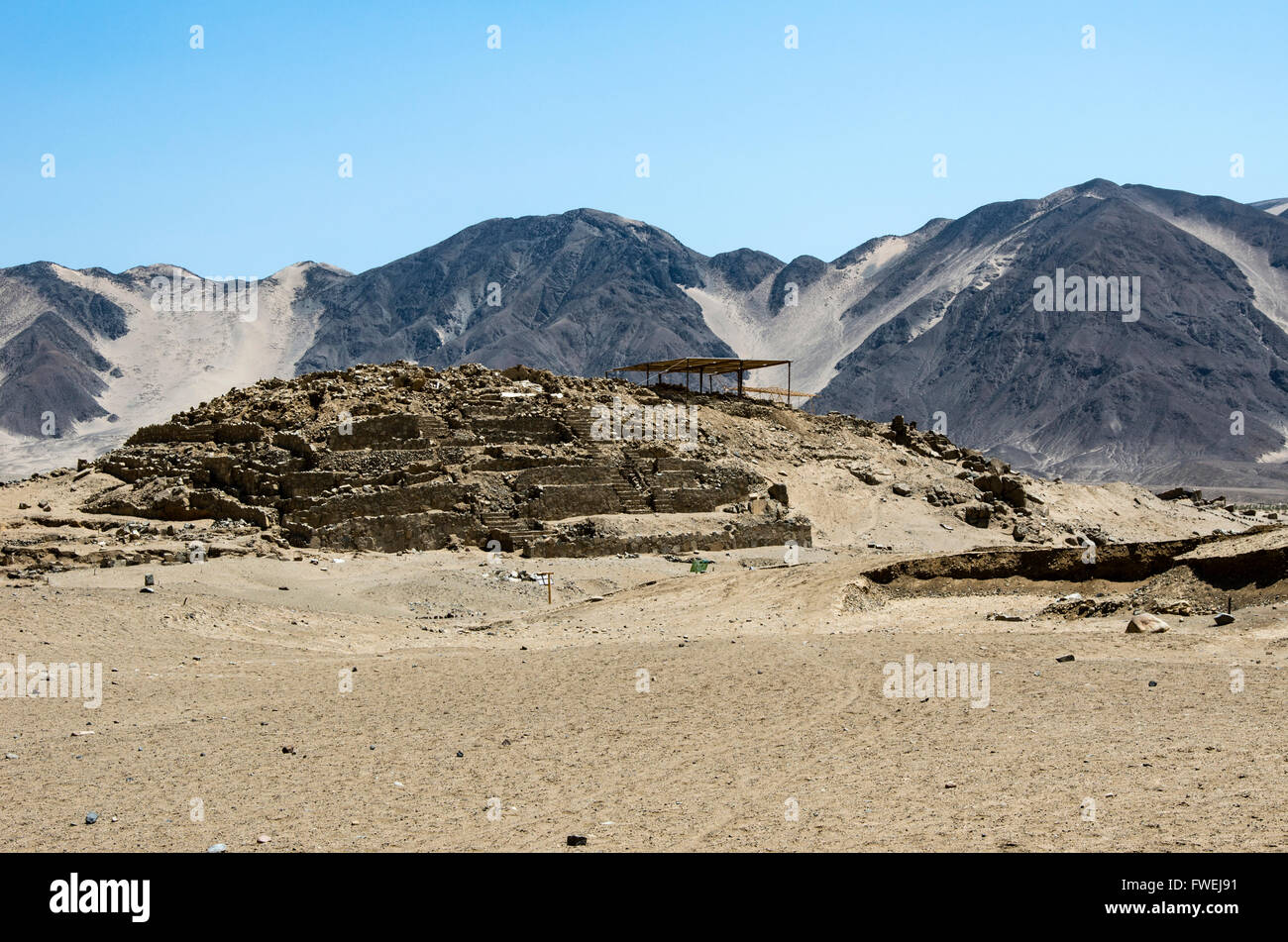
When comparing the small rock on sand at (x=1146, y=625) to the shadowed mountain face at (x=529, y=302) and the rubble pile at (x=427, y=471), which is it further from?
the shadowed mountain face at (x=529, y=302)

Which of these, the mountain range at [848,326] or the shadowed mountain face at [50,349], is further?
the shadowed mountain face at [50,349]

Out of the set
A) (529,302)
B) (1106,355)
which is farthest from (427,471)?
(529,302)

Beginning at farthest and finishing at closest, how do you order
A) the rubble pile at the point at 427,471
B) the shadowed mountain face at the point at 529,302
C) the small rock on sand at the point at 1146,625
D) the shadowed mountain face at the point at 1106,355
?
the shadowed mountain face at the point at 529,302 → the shadowed mountain face at the point at 1106,355 → the rubble pile at the point at 427,471 → the small rock on sand at the point at 1146,625

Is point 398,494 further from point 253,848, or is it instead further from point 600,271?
point 600,271

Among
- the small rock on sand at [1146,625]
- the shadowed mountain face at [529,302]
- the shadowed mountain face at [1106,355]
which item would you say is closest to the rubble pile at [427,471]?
the small rock on sand at [1146,625]

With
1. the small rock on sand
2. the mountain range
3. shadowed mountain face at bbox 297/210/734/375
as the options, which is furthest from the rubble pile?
shadowed mountain face at bbox 297/210/734/375
